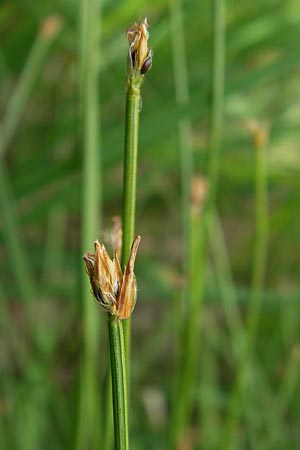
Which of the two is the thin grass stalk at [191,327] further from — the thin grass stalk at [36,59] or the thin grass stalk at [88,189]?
the thin grass stalk at [36,59]

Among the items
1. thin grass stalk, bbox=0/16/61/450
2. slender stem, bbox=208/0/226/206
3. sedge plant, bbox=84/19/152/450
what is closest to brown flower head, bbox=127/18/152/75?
sedge plant, bbox=84/19/152/450

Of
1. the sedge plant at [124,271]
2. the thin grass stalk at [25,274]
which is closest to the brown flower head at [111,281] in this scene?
the sedge plant at [124,271]

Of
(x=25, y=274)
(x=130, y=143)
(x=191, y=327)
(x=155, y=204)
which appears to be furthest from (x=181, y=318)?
(x=155, y=204)

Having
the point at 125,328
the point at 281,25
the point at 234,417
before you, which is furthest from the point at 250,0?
the point at 125,328

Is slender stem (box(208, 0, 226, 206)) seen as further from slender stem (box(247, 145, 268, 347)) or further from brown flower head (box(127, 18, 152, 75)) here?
brown flower head (box(127, 18, 152, 75))

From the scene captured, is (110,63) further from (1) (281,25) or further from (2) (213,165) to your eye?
(2) (213,165)

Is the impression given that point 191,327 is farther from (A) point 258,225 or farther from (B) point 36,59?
(B) point 36,59
